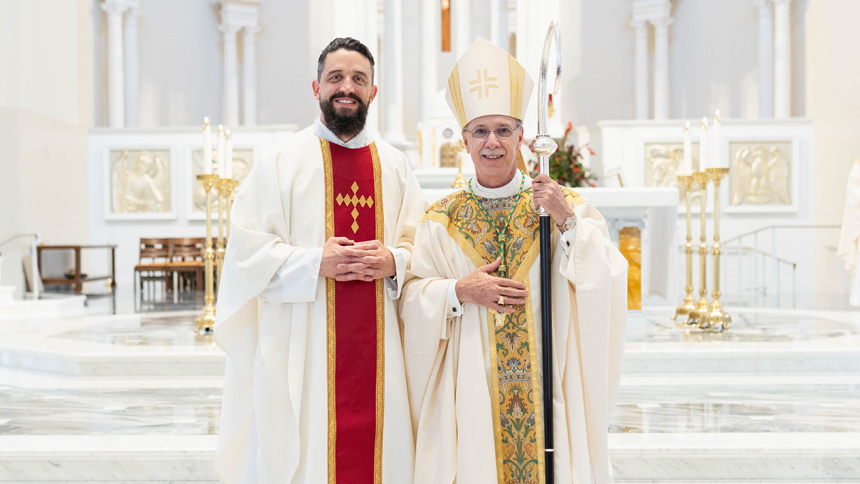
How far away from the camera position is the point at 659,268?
627 centimetres

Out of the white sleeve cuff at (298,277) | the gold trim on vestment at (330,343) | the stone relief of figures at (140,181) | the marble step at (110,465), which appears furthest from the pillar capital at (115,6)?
the white sleeve cuff at (298,277)

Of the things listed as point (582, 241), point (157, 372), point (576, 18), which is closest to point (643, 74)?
point (576, 18)

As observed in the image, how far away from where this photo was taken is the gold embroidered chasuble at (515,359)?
221cm

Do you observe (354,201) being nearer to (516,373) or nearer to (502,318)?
(502,318)

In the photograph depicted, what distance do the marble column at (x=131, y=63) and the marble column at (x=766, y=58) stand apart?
1120 cm

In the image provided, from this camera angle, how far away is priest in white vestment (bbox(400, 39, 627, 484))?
2.13m

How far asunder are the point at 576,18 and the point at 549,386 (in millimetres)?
13112

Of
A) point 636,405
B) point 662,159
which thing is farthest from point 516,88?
point 662,159

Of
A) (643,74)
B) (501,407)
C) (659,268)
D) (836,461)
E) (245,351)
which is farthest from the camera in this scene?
(643,74)

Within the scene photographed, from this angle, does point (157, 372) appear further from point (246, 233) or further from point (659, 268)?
point (659, 268)

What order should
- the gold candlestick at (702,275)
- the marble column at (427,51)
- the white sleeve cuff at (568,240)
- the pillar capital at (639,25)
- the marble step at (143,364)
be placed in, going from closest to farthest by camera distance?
the white sleeve cuff at (568,240), the marble step at (143,364), the gold candlestick at (702,275), the marble column at (427,51), the pillar capital at (639,25)

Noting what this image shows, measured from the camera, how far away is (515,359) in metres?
2.22

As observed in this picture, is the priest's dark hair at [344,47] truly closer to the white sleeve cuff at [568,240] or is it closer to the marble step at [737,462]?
the white sleeve cuff at [568,240]

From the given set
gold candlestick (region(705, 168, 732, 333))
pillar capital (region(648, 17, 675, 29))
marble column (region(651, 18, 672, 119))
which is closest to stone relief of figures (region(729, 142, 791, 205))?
marble column (region(651, 18, 672, 119))
